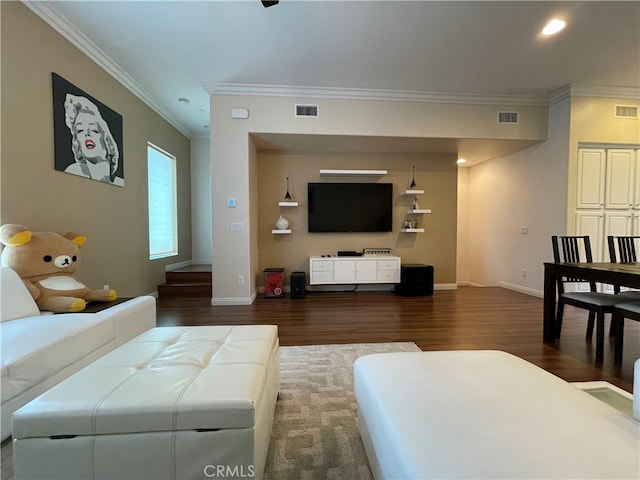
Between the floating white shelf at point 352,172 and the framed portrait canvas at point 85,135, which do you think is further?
the floating white shelf at point 352,172

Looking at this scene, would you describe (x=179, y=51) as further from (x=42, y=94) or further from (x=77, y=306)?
(x=77, y=306)

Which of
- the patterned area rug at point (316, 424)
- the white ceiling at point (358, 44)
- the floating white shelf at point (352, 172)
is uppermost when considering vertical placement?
the white ceiling at point (358, 44)

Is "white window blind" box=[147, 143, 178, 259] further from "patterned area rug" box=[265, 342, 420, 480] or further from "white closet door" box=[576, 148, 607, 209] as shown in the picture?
"white closet door" box=[576, 148, 607, 209]

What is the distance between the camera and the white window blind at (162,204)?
15.1ft

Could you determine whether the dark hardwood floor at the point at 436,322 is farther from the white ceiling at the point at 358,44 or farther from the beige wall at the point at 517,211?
the white ceiling at the point at 358,44

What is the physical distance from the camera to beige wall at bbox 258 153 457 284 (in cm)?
494

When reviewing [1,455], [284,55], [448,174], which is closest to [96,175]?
[284,55]

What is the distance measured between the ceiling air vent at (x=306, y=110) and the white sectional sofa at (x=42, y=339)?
3.09 meters

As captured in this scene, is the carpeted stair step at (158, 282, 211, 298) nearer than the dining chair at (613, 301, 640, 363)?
No

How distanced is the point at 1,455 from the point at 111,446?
2.72 ft

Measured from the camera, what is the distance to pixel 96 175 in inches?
125

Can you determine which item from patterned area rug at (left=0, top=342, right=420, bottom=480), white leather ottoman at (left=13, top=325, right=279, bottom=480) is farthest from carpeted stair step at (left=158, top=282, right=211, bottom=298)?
white leather ottoman at (left=13, top=325, right=279, bottom=480)

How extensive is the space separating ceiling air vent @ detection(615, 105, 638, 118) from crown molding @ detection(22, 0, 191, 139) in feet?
22.1

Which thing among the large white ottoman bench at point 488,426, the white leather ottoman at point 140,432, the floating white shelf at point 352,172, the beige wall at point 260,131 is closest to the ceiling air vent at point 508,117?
the beige wall at point 260,131
